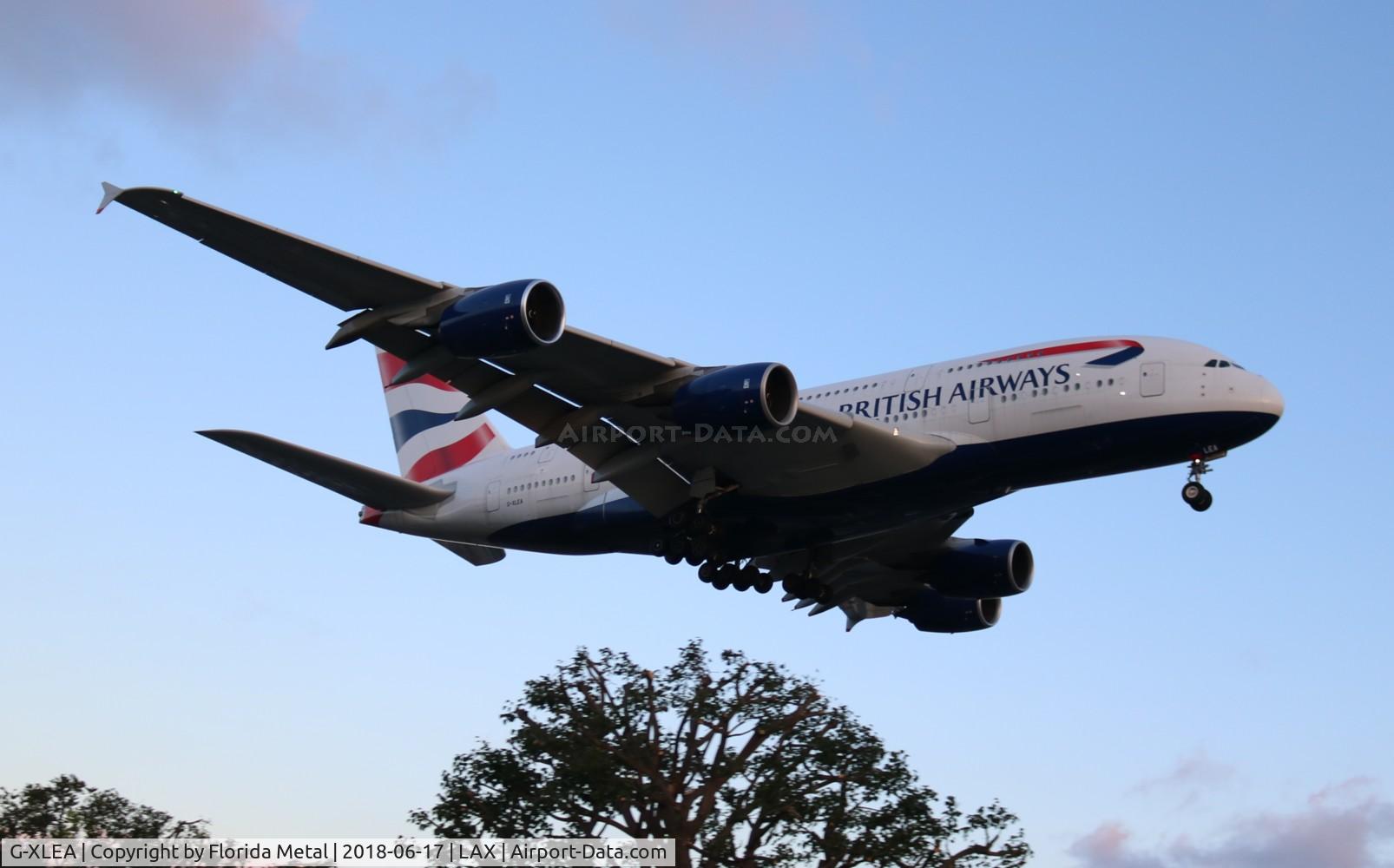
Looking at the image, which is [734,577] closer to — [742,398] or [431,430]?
[742,398]

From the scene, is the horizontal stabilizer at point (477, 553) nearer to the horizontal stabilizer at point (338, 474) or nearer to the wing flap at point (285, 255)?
the horizontal stabilizer at point (338, 474)

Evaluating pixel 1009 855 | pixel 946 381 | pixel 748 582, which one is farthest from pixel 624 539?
pixel 1009 855

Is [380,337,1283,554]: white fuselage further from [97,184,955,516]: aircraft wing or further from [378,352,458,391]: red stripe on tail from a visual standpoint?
[378,352,458,391]: red stripe on tail

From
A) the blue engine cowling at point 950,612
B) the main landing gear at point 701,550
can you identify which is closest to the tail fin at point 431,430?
the main landing gear at point 701,550

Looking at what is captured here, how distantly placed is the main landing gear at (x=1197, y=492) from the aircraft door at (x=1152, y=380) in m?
1.63

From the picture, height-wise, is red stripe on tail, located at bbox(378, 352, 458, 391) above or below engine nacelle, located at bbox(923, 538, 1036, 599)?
above

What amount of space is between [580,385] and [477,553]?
360 inches

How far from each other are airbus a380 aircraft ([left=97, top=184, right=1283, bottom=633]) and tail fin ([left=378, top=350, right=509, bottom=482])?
3.45 metres

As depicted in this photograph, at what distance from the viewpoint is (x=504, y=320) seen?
27.1 meters

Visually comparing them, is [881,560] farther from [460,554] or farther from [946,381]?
[460,554]

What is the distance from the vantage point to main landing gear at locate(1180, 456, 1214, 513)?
3019 cm

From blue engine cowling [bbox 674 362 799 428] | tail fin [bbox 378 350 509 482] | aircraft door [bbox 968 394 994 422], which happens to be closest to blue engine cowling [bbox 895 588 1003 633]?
aircraft door [bbox 968 394 994 422]

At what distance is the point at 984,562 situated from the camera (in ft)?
122

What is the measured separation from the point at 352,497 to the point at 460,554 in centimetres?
316
